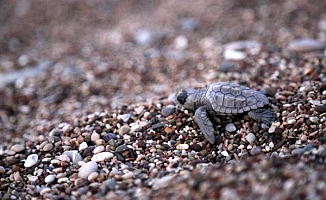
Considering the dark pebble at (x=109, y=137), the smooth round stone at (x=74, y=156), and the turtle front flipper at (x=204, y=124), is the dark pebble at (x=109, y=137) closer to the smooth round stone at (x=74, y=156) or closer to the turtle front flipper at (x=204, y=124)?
the smooth round stone at (x=74, y=156)

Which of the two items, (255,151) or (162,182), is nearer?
(162,182)

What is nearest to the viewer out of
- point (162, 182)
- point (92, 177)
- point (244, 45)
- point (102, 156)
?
point (162, 182)

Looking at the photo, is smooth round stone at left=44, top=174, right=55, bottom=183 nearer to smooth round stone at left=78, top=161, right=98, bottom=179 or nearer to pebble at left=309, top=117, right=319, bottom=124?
smooth round stone at left=78, top=161, right=98, bottom=179

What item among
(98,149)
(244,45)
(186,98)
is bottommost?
(98,149)

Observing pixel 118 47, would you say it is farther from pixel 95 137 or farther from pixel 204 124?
→ pixel 204 124

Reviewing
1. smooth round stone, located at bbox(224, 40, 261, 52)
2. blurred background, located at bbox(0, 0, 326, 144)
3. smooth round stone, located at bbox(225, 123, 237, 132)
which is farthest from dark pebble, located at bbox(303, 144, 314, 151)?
smooth round stone, located at bbox(224, 40, 261, 52)

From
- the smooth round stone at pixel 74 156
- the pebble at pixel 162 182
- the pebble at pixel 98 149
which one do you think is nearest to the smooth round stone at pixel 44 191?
the smooth round stone at pixel 74 156

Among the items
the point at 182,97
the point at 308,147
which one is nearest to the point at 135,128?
the point at 182,97
